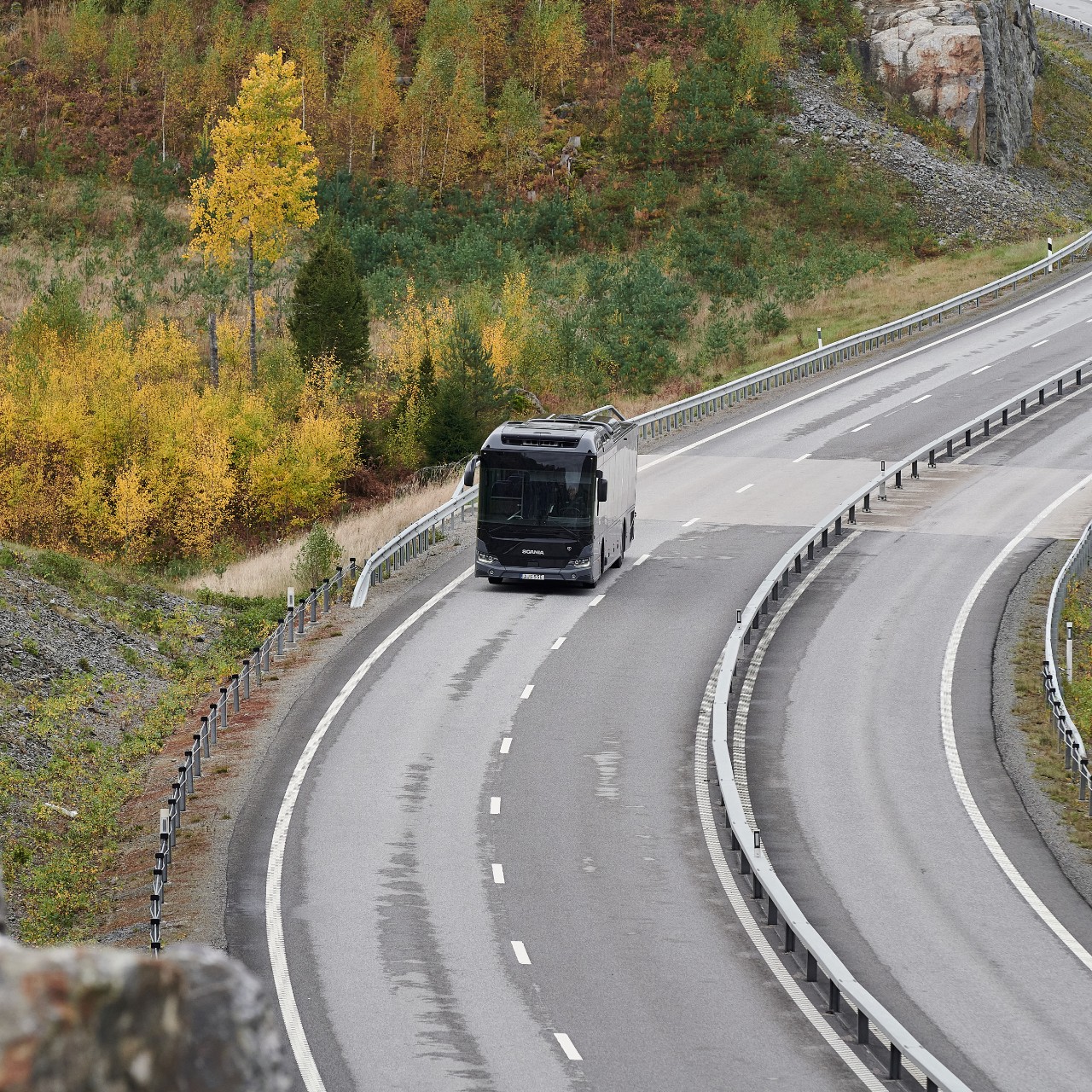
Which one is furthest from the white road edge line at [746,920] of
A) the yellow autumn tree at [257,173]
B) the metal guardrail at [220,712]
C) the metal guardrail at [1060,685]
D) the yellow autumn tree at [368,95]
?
the yellow autumn tree at [368,95]

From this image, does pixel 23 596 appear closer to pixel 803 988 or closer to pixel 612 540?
pixel 612 540

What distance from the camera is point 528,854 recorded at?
68.1ft

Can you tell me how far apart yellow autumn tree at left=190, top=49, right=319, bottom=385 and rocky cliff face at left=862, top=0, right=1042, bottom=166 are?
1746 inches

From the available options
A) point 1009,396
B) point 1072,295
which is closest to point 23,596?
point 1009,396

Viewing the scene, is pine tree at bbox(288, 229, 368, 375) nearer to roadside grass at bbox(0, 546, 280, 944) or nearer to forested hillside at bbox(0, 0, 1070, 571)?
forested hillside at bbox(0, 0, 1070, 571)

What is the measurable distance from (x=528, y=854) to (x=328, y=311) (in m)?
39.2

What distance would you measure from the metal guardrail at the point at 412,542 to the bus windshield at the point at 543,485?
316cm

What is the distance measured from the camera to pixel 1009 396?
50.8 m

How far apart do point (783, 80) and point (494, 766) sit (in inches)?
3014

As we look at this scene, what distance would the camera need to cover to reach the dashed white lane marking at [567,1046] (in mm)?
15234

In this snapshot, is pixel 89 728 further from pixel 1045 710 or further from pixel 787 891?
pixel 1045 710

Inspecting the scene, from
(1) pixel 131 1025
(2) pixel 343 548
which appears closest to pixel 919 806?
(1) pixel 131 1025

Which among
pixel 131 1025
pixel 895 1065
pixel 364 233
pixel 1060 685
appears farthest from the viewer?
pixel 364 233

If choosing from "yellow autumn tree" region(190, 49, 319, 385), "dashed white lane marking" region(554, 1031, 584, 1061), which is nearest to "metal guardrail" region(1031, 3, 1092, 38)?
"yellow autumn tree" region(190, 49, 319, 385)
